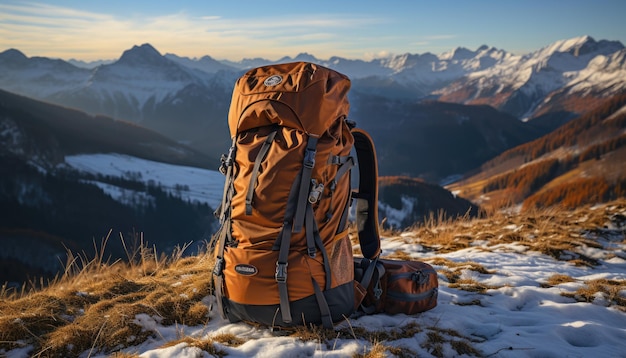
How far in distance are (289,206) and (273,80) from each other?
132 cm

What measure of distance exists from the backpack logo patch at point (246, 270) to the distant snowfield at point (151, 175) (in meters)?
140

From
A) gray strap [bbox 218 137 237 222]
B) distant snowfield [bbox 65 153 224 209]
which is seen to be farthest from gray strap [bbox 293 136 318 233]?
distant snowfield [bbox 65 153 224 209]

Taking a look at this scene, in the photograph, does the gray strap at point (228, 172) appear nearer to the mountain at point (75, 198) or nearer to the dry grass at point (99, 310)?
the dry grass at point (99, 310)

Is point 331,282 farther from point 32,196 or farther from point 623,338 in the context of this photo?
point 32,196

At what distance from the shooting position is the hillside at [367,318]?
376 cm

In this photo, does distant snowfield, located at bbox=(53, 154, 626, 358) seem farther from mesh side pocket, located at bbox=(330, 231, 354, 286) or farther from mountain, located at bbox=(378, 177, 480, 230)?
mountain, located at bbox=(378, 177, 480, 230)

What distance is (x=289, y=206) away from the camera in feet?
12.9

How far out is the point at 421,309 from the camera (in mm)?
4578

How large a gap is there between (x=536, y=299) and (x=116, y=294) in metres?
5.17

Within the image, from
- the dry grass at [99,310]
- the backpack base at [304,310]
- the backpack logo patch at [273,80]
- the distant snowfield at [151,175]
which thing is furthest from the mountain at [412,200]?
the backpack logo patch at [273,80]

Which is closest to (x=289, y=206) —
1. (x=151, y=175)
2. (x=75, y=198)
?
(x=75, y=198)

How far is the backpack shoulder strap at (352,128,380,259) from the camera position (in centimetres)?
486

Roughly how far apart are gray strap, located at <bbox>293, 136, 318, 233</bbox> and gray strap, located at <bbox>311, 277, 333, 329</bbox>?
1.84ft

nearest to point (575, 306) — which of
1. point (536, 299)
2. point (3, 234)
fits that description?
point (536, 299)
